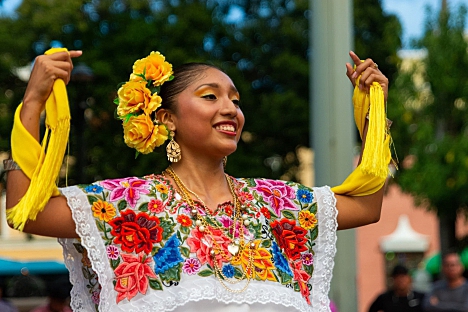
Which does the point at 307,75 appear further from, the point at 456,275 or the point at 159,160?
the point at 456,275

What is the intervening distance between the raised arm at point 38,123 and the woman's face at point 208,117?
484 millimetres

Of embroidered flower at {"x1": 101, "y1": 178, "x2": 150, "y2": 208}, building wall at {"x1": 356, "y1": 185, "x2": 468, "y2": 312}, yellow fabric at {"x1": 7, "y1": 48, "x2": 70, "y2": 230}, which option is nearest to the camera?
yellow fabric at {"x1": 7, "y1": 48, "x2": 70, "y2": 230}

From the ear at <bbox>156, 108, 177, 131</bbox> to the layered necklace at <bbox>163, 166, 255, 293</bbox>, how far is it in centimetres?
18

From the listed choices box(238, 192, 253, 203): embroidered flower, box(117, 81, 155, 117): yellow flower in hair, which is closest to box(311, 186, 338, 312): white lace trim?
box(238, 192, 253, 203): embroidered flower

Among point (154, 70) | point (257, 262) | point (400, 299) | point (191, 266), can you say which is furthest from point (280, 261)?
point (400, 299)

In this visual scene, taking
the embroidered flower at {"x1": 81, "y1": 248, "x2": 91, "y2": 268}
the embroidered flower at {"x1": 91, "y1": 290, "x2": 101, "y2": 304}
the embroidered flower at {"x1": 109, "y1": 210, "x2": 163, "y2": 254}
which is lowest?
the embroidered flower at {"x1": 91, "y1": 290, "x2": 101, "y2": 304}

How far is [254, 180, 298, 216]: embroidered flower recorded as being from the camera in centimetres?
370

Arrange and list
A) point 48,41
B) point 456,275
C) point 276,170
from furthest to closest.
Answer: point 276,170, point 48,41, point 456,275

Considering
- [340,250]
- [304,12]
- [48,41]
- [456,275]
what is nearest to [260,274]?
[340,250]

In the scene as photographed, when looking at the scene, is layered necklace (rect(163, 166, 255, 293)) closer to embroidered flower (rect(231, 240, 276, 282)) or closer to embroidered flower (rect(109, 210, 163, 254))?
embroidered flower (rect(231, 240, 276, 282))

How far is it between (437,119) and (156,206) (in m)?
11.3

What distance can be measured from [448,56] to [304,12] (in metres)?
5.07

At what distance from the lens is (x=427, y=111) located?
14133mm

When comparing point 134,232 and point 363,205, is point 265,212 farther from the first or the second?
Result: point 134,232
